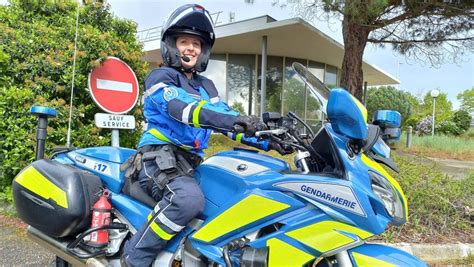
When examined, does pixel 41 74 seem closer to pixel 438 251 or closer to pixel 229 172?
pixel 229 172

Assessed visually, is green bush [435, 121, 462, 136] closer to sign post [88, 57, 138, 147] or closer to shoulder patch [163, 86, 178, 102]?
sign post [88, 57, 138, 147]

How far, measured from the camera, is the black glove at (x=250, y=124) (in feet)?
6.26

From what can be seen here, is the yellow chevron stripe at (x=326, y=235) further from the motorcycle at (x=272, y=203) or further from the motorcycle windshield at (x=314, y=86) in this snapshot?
the motorcycle windshield at (x=314, y=86)

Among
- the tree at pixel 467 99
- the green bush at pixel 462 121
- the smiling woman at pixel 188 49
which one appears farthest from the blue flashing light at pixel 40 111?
the tree at pixel 467 99

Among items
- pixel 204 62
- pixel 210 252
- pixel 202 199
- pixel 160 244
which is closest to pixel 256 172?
pixel 202 199

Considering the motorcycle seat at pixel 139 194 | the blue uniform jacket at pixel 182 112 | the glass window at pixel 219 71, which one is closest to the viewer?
the blue uniform jacket at pixel 182 112

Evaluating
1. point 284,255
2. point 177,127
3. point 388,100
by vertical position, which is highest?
point 388,100

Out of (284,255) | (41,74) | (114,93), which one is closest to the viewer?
(284,255)

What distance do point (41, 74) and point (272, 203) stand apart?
4.03 m

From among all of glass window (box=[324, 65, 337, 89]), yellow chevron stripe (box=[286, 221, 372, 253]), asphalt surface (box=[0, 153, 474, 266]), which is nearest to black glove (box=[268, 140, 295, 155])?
yellow chevron stripe (box=[286, 221, 372, 253])

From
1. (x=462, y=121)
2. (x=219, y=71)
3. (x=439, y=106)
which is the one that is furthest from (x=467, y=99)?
(x=219, y=71)

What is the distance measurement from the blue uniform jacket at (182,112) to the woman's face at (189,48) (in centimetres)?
13

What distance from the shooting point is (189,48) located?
2674mm

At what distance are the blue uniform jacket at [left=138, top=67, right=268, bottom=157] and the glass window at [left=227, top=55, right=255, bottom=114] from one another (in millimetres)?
14574
